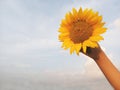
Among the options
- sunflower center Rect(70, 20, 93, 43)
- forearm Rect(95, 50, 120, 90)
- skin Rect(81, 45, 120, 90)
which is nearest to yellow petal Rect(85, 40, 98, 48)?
sunflower center Rect(70, 20, 93, 43)

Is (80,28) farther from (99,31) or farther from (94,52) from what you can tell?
(94,52)

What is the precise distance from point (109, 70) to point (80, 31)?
95cm

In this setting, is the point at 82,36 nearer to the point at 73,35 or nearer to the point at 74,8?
the point at 73,35

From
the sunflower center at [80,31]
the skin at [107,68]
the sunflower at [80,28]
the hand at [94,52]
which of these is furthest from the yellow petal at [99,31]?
the skin at [107,68]

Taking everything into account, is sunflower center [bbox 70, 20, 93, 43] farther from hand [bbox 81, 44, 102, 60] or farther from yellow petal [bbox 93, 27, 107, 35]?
hand [bbox 81, 44, 102, 60]

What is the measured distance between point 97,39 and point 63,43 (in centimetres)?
60

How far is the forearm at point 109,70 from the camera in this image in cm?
398

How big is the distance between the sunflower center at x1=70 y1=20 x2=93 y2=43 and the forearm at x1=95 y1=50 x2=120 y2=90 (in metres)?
0.55

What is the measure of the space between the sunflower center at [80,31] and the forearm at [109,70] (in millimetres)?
550

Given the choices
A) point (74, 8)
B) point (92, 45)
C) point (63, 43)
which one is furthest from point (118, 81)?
point (74, 8)

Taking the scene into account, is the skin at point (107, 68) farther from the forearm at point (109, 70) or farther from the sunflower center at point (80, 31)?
the sunflower center at point (80, 31)

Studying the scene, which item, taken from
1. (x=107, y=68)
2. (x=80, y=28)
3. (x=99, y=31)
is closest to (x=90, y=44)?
(x=99, y=31)

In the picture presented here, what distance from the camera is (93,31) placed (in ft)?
12.1

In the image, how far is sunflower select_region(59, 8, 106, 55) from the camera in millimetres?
3600
